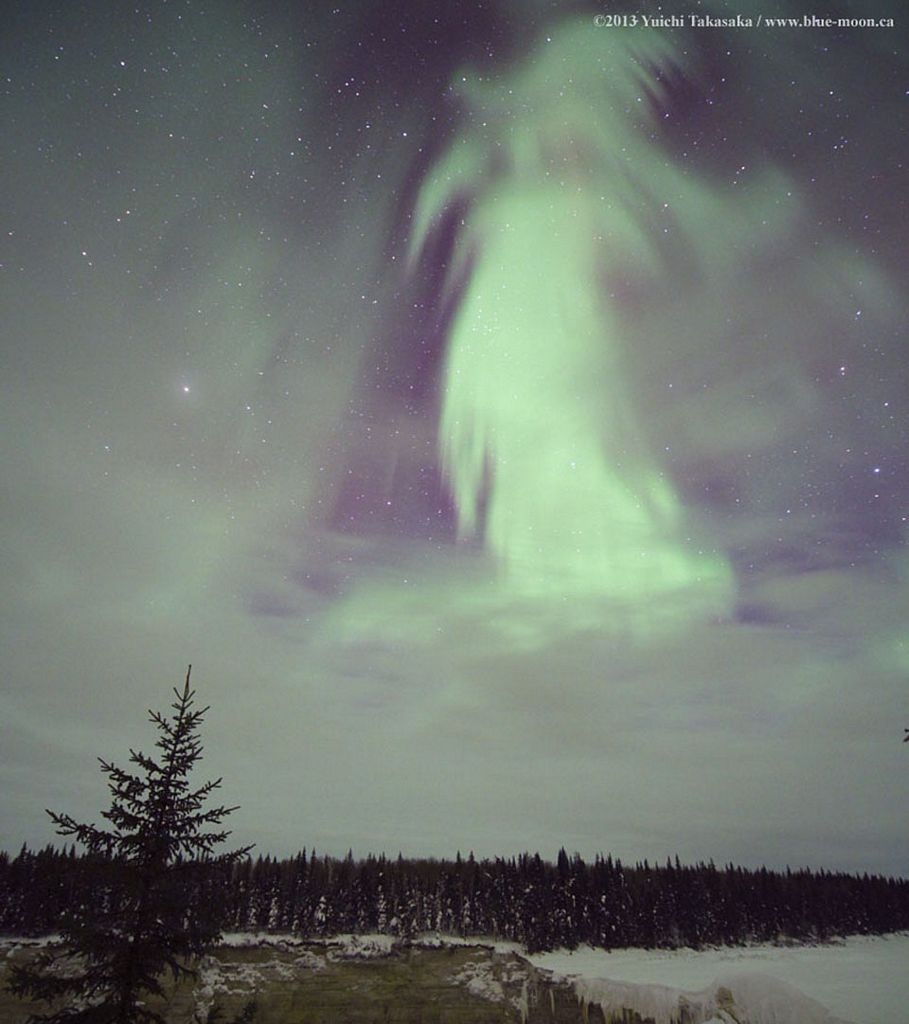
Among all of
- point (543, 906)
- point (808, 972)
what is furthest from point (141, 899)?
point (543, 906)

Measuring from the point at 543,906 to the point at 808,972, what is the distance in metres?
69.1

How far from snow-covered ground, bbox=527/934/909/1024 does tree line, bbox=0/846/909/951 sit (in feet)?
65.4

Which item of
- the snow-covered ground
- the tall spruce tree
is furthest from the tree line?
the tall spruce tree

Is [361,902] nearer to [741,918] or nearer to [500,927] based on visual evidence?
[500,927]

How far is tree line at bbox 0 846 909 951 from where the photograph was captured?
4540 inches

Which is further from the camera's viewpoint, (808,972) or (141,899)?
(808,972)

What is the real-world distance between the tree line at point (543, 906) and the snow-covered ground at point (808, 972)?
65.4 feet

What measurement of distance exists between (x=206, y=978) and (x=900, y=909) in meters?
155

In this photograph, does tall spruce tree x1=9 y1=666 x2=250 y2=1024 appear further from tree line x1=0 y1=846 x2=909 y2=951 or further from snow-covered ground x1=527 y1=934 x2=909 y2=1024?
tree line x1=0 y1=846 x2=909 y2=951

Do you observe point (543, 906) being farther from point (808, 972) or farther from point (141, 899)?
point (141, 899)

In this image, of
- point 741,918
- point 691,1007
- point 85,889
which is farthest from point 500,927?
point 85,889

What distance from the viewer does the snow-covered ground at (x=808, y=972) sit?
1617 inches

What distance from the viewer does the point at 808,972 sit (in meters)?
57.2

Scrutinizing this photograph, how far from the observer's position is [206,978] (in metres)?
63.7
